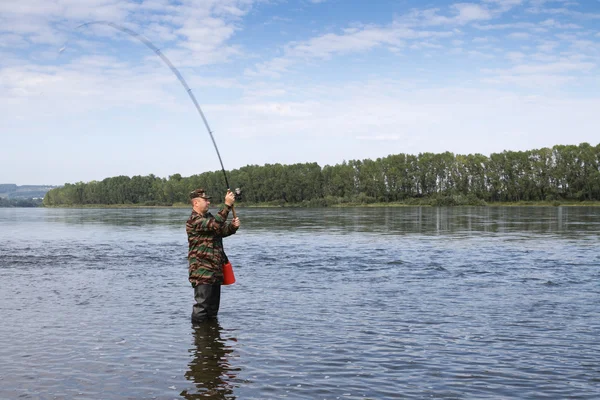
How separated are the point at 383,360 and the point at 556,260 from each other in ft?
54.6

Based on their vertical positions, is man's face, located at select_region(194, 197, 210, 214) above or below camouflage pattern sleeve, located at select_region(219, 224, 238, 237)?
above

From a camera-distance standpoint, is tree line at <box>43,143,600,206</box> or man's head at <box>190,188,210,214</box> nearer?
man's head at <box>190,188,210,214</box>

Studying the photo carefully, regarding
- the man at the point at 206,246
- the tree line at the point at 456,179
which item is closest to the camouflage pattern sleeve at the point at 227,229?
the man at the point at 206,246

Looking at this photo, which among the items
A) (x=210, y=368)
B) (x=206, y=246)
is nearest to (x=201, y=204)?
(x=206, y=246)

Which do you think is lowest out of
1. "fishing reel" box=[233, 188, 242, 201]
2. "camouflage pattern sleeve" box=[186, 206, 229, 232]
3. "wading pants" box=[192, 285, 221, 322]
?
"wading pants" box=[192, 285, 221, 322]

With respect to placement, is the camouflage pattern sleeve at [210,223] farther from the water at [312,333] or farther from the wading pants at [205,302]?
the water at [312,333]

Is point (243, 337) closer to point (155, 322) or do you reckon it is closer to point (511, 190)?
point (155, 322)

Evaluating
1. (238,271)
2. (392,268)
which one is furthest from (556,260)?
(238,271)

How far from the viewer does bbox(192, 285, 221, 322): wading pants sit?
462 inches

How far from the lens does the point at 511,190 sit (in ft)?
530

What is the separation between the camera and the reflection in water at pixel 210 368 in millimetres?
8031

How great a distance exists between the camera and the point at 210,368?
914cm

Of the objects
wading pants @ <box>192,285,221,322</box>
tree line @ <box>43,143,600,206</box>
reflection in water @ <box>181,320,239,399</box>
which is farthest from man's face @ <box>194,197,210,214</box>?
Answer: tree line @ <box>43,143,600,206</box>

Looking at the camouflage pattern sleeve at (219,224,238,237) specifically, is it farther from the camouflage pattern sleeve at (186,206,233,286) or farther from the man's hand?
the man's hand
